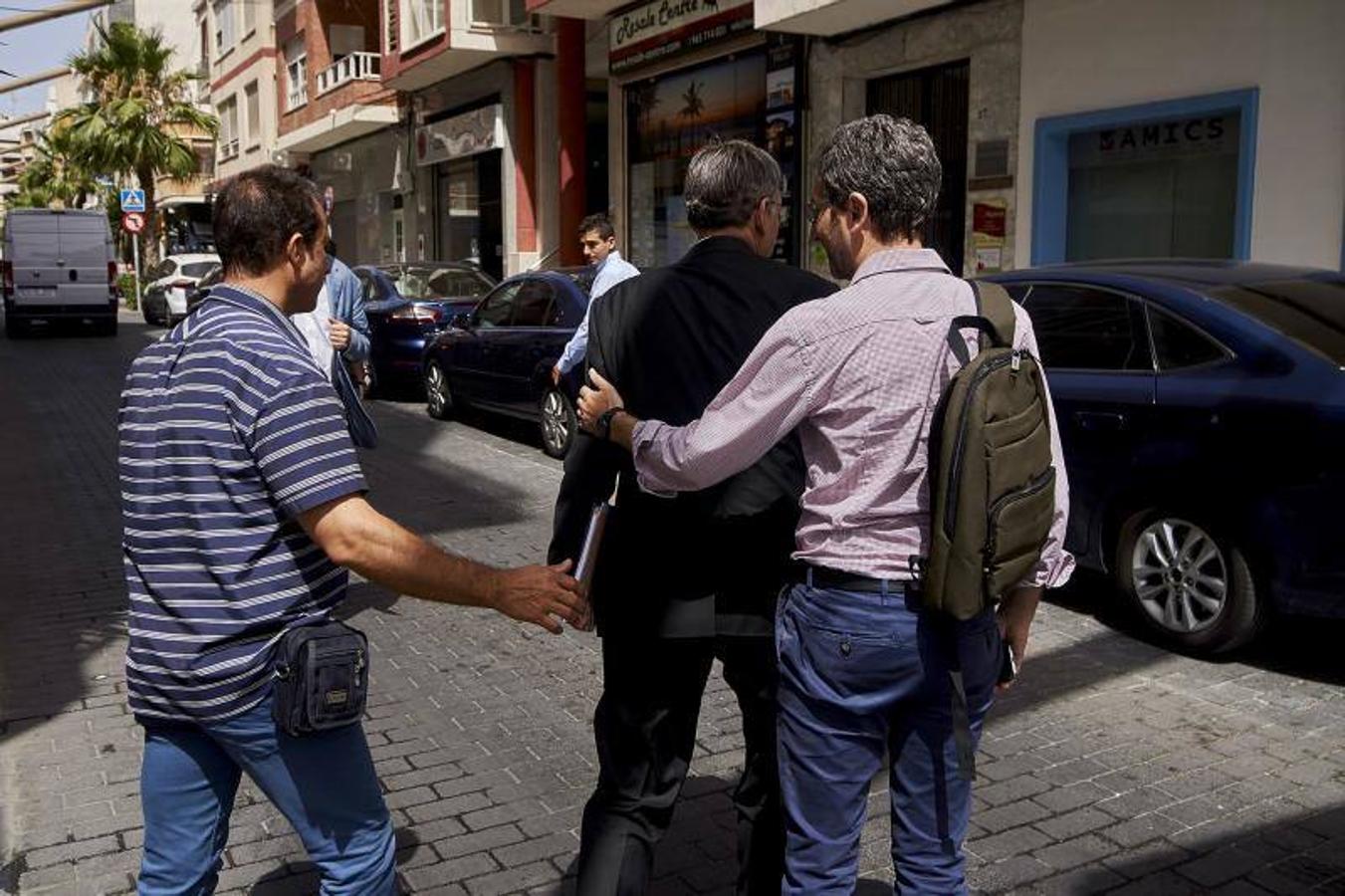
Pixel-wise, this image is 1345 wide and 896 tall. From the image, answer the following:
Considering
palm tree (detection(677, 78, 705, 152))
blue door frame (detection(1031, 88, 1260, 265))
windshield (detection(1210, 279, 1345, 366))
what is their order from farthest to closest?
palm tree (detection(677, 78, 705, 152))
blue door frame (detection(1031, 88, 1260, 265))
windshield (detection(1210, 279, 1345, 366))

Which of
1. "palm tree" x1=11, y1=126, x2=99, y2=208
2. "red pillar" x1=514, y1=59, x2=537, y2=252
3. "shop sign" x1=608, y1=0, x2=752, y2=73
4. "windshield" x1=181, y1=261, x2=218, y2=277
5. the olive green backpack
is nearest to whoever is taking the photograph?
the olive green backpack

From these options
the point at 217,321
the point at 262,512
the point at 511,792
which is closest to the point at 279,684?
the point at 262,512

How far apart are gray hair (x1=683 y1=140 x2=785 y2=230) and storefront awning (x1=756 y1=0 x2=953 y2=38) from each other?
10689 millimetres

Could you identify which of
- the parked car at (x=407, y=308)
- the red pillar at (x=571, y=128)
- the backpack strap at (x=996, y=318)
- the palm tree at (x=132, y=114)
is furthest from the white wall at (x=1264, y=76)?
the palm tree at (x=132, y=114)

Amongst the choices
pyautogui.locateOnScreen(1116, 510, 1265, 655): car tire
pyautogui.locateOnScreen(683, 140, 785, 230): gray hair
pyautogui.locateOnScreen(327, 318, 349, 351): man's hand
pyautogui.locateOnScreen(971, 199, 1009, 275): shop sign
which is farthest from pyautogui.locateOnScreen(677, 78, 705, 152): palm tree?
pyautogui.locateOnScreen(683, 140, 785, 230): gray hair

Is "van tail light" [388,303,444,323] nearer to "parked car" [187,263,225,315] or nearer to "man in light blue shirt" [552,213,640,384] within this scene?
"parked car" [187,263,225,315]

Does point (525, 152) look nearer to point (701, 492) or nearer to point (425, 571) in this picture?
point (701, 492)

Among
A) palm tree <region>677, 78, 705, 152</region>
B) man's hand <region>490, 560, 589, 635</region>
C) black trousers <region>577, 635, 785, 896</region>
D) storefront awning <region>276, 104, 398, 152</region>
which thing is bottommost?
black trousers <region>577, 635, 785, 896</region>

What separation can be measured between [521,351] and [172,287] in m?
19.5

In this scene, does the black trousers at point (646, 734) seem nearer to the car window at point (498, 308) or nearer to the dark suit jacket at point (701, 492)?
the dark suit jacket at point (701, 492)

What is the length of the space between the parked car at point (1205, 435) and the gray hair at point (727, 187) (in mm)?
3172

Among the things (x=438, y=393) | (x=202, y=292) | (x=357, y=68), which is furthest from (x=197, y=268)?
(x=202, y=292)

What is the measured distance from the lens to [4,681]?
5.37 meters

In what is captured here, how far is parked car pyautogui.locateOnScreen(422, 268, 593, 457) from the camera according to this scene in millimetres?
10773
